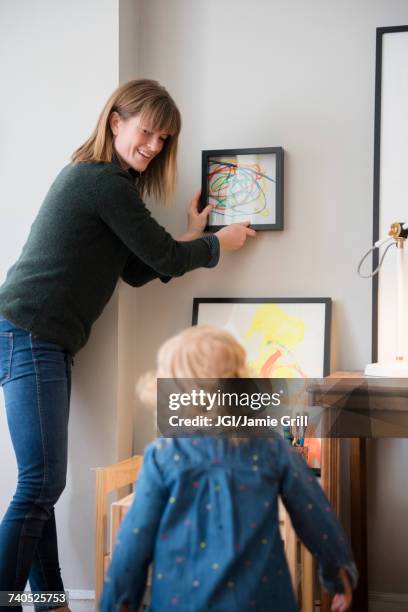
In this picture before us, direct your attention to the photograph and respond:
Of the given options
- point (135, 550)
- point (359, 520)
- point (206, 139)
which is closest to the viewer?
point (135, 550)

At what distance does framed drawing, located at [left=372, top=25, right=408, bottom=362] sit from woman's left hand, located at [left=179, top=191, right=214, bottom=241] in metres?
0.49

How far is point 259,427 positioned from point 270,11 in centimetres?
135

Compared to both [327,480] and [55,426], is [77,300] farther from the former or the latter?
[327,480]

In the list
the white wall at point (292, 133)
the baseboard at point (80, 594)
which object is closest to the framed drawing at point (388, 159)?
the white wall at point (292, 133)

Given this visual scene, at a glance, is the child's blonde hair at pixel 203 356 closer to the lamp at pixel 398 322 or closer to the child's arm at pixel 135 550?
the child's arm at pixel 135 550

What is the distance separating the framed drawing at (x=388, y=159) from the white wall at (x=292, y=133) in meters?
0.05

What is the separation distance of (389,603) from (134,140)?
145 cm

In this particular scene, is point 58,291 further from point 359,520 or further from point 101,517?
point 359,520

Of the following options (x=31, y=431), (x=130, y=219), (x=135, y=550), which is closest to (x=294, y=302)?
(x=130, y=219)

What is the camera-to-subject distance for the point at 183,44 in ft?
6.98

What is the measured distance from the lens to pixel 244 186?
203 centimetres

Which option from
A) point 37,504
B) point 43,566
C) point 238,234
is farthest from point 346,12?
point 43,566

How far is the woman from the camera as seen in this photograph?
5.12 feet

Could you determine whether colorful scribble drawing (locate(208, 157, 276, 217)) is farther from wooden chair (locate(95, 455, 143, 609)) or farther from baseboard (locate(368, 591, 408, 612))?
baseboard (locate(368, 591, 408, 612))
